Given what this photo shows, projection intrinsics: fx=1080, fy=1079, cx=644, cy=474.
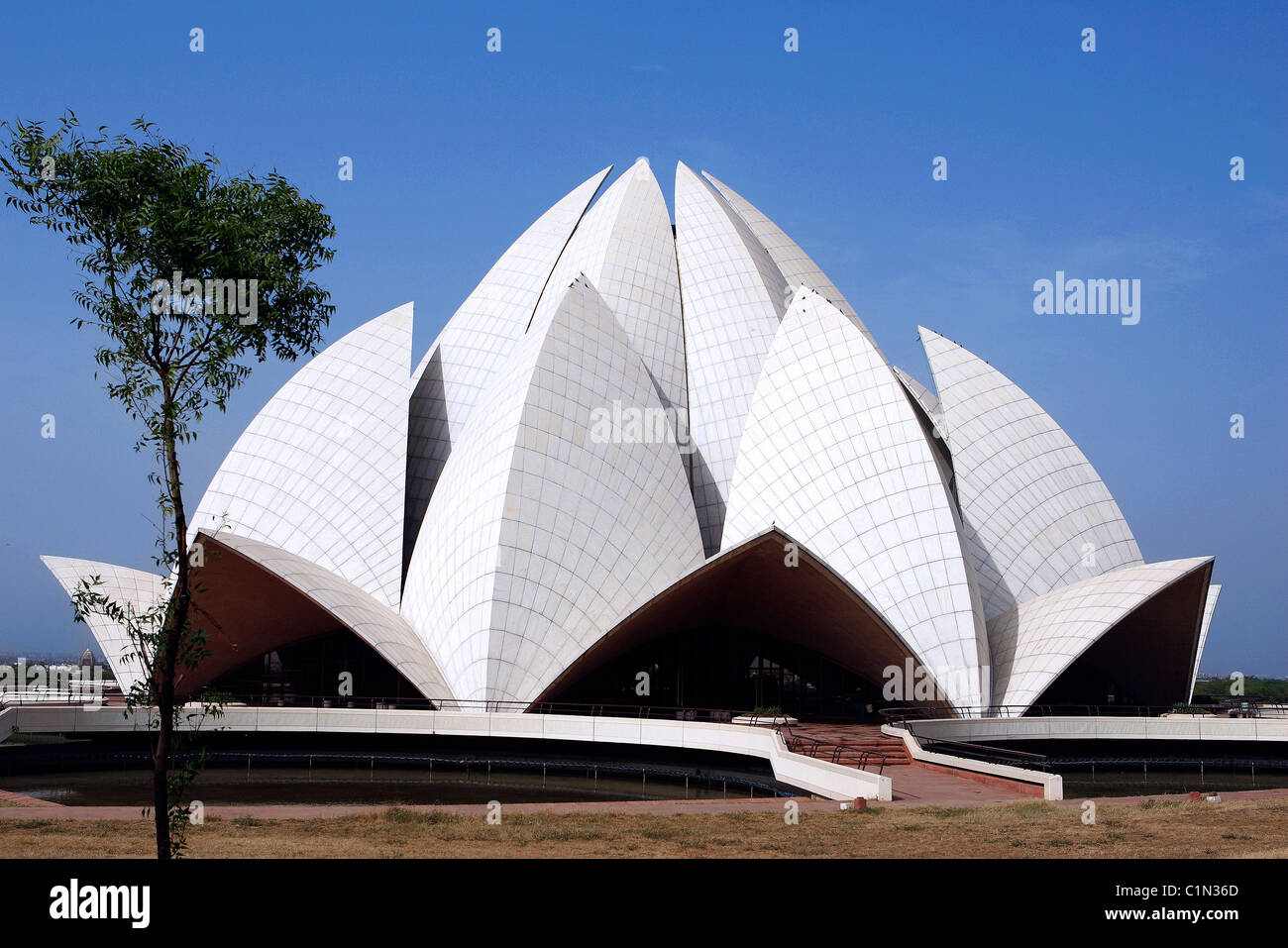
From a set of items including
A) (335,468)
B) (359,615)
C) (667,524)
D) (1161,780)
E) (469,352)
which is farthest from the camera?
(469,352)

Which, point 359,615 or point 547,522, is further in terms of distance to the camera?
point 547,522

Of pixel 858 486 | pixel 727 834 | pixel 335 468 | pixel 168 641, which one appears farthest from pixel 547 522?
pixel 168 641

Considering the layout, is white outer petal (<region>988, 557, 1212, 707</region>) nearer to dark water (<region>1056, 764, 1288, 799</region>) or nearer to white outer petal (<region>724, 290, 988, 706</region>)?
white outer petal (<region>724, 290, 988, 706</region>)

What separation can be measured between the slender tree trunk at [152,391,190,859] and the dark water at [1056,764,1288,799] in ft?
57.2

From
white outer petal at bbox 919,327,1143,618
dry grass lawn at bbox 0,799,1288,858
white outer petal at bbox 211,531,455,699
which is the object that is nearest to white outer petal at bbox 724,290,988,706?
white outer petal at bbox 919,327,1143,618

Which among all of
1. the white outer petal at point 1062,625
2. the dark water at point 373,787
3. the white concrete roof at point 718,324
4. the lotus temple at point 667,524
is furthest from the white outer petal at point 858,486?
the dark water at point 373,787

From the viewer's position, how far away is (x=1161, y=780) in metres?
25.6

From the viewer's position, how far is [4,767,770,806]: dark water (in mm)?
19781

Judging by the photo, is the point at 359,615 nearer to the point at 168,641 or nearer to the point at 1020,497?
the point at 168,641

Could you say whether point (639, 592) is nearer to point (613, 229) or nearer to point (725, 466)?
point (725, 466)

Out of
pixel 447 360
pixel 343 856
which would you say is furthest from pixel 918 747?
pixel 447 360

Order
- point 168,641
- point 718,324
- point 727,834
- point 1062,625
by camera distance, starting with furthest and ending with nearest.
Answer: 1. point 718,324
2. point 1062,625
3. point 727,834
4. point 168,641

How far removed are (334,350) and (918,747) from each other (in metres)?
26.6

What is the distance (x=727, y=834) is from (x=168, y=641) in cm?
692
